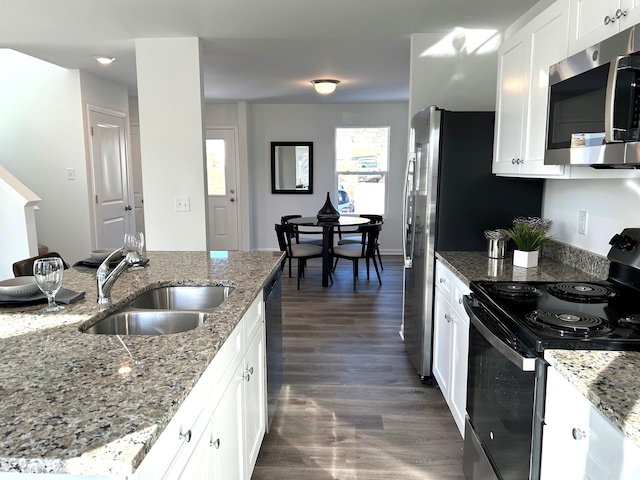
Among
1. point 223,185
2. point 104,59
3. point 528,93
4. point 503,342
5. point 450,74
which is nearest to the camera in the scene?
point 503,342

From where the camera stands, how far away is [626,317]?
1613mm

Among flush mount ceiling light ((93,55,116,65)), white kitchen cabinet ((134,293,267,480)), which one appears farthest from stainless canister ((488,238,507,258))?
flush mount ceiling light ((93,55,116,65))

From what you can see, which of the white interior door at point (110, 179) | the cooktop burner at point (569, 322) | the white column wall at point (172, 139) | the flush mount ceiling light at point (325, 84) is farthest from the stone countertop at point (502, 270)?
the white interior door at point (110, 179)

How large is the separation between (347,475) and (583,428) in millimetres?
1305

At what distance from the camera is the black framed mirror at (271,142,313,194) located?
7738 millimetres

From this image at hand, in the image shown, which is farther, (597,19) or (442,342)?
(442,342)

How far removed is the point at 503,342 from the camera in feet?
5.18

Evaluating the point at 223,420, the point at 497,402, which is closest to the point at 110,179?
the point at 223,420

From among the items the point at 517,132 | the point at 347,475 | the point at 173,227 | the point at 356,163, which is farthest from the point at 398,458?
the point at 356,163

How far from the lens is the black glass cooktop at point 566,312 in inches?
55.4

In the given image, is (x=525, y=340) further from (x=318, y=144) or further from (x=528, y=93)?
(x=318, y=144)

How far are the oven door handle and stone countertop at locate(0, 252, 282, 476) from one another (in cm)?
88

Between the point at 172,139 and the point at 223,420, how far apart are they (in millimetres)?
2944

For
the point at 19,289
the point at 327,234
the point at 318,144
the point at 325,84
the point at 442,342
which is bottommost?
the point at 442,342
